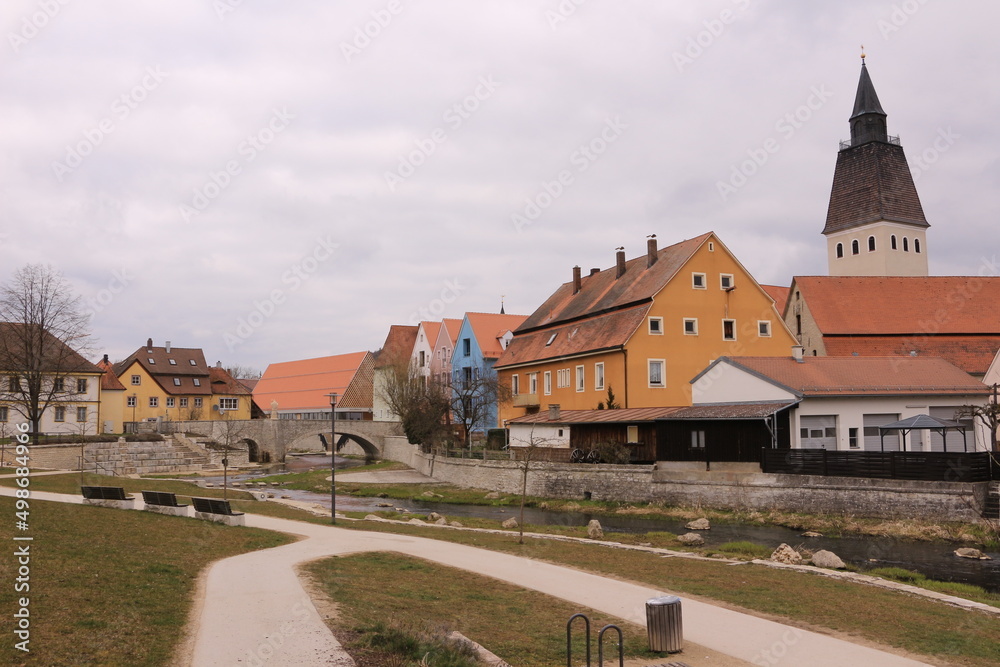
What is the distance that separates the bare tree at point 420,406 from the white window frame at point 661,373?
18547mm

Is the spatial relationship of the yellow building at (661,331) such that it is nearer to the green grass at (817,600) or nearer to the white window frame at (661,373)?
the white window frame at (661,373)

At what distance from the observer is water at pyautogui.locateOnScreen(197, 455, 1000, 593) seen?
76.1 ft

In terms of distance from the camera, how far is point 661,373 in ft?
157

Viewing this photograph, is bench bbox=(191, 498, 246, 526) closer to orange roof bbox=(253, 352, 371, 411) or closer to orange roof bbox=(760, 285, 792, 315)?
orange roof bbox=(760, 285, 792, 315)

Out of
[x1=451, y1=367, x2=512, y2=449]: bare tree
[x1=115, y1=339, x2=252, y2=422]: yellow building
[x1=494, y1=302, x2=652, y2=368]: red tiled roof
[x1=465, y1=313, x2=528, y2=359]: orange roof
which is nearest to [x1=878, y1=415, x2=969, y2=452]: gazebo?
[x1=494, y1=302, x2=652, y2=368]: red tiled roof

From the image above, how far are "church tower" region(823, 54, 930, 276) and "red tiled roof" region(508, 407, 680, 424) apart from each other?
40.5 meters

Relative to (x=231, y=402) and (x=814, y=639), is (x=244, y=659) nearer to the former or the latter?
(x=814, y=639)

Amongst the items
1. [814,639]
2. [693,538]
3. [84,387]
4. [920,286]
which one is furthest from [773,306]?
[84,387]

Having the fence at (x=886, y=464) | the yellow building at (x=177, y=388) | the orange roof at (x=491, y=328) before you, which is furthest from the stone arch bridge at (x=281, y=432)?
the fence at (x=886, y=464)

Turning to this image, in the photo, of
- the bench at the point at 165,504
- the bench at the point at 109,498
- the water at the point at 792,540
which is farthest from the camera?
the bench at the point at 109,498

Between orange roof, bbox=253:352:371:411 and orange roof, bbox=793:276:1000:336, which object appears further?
orange roof, bbox=253:352:371:411

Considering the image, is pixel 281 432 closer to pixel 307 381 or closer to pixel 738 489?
pixel 307 381

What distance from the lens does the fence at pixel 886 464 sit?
30750 millimetres

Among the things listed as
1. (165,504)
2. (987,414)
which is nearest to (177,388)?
(165,504)
